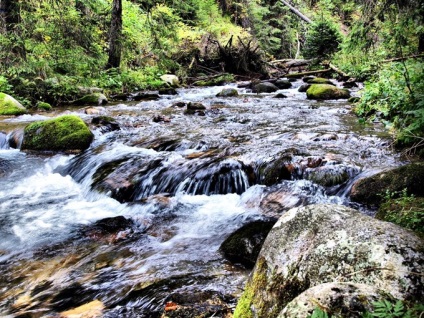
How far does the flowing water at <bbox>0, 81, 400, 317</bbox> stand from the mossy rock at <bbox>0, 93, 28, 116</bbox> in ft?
3.88

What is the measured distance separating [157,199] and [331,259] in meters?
3.91

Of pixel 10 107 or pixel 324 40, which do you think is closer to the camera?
pixel 10 107

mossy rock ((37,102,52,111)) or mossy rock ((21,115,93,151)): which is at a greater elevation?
mossy rock ((37,102,52,111))

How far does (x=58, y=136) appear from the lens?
850 cm

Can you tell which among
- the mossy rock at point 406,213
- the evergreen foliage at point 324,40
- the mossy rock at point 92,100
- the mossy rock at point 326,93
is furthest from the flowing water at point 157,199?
the evergreen foliage at point 324,40

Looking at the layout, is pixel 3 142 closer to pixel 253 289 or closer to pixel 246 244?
pixel 246 244

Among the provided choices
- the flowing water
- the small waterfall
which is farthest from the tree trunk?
the small waterfall

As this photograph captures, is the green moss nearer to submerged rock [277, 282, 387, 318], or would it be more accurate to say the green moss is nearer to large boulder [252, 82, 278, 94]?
submerged rock [277, 282, 387, 318]

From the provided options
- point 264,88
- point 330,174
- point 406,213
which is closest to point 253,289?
point 406,213

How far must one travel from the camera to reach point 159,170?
22.1 feet

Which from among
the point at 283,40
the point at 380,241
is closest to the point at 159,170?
the point at 380,241

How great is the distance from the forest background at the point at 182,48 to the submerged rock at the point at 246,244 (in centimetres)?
224

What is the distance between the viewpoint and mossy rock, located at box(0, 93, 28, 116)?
11.3m

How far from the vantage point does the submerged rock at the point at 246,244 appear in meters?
3.75
